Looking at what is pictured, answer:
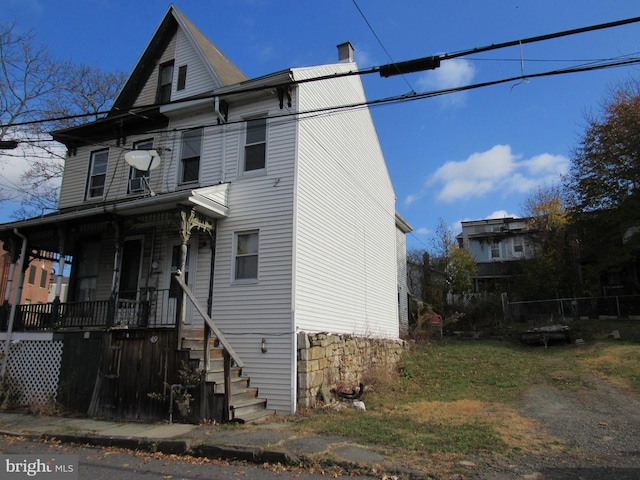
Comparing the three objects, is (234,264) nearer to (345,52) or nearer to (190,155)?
(190,155)

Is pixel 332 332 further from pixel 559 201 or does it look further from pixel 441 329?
pixel 559 201

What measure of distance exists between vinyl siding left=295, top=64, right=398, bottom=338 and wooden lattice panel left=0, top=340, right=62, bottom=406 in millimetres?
6393

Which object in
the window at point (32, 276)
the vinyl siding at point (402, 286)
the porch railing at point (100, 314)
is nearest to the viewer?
the porch railing at point (100, 314)

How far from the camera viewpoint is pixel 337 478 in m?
5.48

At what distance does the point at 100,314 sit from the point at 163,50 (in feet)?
29.3

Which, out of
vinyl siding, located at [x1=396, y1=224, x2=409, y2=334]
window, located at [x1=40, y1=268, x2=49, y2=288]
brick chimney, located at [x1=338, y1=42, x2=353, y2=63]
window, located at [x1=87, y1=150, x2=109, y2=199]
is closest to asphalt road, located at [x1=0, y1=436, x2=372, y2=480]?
window, located at [x1=87, y1=150, x2=109, y2=199]

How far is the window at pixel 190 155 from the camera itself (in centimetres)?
1270

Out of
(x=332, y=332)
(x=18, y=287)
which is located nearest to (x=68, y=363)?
(x=18, y=287)

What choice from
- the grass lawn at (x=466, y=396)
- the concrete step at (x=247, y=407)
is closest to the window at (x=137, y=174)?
the concrete step at (x=247, y=407)

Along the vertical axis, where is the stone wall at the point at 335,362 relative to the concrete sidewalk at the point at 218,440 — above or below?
above

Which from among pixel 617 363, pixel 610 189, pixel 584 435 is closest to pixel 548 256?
pixel 610 189

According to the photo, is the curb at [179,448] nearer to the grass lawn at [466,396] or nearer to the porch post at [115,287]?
the grass lawn at [466,396]

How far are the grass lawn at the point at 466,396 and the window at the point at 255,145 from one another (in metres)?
6.36

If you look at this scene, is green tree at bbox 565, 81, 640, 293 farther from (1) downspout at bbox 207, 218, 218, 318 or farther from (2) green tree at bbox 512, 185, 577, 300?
(1) downspout at bbox 207, 218, 218, 318
